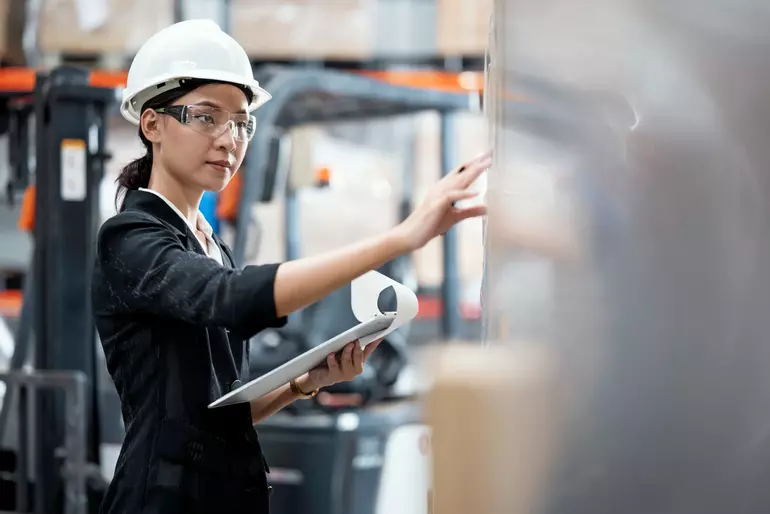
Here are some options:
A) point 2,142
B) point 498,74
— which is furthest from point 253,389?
point 2,142

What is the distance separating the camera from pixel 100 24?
5855mm

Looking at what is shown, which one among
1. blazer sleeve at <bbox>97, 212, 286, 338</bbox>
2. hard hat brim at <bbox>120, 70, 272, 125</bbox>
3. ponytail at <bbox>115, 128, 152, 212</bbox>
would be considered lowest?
blazer sleeve at <bbox>97, 212, 286, 338</bbox>

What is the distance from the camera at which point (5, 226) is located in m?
6.89

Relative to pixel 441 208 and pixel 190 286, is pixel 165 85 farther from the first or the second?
pixel 441 208

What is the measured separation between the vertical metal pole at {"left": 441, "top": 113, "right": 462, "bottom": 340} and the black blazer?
3.62 meters

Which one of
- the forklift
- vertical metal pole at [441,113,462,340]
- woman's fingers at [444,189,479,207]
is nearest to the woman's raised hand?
woman's fingers at [444,189,479,207]

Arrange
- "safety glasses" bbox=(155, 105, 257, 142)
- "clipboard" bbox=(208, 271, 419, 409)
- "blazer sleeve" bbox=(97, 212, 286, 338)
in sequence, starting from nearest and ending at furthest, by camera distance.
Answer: "blazer sleeve" bbox=(97, 212, 286, 338)
"clipboard" bbox=(208, 271, 419, 409)
"safety glasses" bbox=(155, 105, 257, 142)

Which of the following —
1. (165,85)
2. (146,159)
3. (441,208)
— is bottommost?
(441,208)

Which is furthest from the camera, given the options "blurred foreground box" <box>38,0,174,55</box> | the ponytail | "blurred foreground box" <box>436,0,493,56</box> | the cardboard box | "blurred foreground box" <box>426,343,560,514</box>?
"blurred foreground box" <box>436,0,493,56</box>

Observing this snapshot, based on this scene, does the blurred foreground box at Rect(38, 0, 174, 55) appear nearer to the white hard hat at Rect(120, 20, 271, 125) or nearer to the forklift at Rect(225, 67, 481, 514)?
the forklift at Rect(225, 67, 481, 514)

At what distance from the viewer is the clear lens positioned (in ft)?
5.28

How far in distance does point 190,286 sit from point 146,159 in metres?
0.45

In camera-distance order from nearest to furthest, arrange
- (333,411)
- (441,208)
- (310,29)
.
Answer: (441,208) → (333,411) → (310,29)

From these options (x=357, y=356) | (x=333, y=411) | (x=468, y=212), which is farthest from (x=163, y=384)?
(x=333, y=411)
